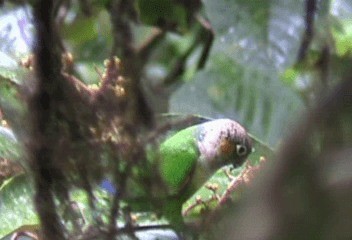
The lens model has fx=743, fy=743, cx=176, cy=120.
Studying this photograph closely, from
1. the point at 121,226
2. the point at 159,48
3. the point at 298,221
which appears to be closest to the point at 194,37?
the point at 159,48

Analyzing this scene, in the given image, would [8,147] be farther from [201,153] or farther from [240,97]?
[240,97]

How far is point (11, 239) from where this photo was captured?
854 mm

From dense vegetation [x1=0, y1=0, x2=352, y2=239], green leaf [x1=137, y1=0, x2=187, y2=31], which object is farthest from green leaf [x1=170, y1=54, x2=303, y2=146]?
green leaf [x1=137, y1=0, x2=187, y2=31]

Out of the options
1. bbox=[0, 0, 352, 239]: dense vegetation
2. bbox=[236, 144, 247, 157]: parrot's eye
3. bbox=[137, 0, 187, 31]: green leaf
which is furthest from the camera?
bbox=[137, 0, 187, 31]: green leaf

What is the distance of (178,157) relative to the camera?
93 centimetres

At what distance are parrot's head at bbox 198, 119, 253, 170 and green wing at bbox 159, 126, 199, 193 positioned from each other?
0.02 meters

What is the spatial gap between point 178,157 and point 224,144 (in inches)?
2.4

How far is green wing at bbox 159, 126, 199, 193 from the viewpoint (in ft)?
2.96

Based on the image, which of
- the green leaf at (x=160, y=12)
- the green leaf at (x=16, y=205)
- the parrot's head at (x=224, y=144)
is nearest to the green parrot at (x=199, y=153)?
the parrot's head at (x=224, y=144)

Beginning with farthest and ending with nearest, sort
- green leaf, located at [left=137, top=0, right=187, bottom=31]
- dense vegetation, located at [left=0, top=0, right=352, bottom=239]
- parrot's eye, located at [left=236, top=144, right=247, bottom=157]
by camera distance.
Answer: green leaf, located at [left=137, top=0, right=187, bottom=31] < parrot's eye, located at [left=236, top=144, right=247, bottom=157] < dense vegetation, located at [left=0, top=0, right=352, bottom=239]

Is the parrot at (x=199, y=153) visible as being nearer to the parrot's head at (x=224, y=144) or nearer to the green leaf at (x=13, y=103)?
the parrot's head at (x=224, y=144)

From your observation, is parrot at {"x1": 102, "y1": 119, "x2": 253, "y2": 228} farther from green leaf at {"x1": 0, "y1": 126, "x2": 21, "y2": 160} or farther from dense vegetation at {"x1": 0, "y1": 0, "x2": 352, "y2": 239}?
green leaf at {"x1": 0, "y1": 126, "x2": 21, "y2": 160}

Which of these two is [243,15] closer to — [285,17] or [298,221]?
[285,17]

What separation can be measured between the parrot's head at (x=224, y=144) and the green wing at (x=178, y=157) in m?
0.02
